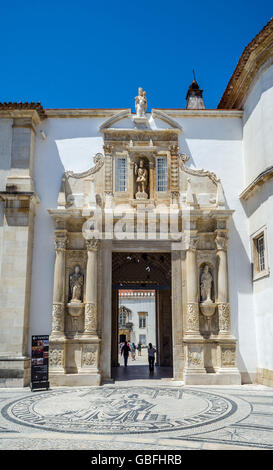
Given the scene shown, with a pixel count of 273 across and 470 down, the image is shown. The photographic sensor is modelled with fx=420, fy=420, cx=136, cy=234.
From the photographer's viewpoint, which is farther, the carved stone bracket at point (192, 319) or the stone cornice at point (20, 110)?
the stone cornice at point (20, 110)

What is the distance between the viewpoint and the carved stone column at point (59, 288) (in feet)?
39.0

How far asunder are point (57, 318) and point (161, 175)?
547cm

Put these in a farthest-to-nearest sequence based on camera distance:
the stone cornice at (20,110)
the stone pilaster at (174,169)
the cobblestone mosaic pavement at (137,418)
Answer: the stone pilaster at (174,169) < the stone cornice at (20,110) < the cobblestone mosaic pavement at (137,418)

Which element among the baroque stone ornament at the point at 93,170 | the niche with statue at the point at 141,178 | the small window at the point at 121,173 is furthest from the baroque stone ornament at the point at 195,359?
the baroque stone ornament at the point at 93,170

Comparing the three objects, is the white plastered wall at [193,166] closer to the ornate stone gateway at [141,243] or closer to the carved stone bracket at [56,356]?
the ornate stone gateway at [141,243]

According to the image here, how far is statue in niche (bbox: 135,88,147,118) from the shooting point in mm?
13586

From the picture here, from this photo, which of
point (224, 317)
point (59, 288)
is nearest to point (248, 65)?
point (224, 317)

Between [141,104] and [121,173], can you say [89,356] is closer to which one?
[121,173]

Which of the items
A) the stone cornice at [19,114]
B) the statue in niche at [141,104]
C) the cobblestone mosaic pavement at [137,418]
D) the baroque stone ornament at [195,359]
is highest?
the statue in niche at [141,104]

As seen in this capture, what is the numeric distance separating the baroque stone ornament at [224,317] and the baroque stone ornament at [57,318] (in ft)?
14.9

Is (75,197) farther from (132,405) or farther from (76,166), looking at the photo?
(132,405)

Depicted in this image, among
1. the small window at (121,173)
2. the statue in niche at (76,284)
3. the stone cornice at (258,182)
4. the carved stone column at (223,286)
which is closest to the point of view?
the stone cornice at (258,182)

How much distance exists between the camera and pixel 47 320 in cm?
1223

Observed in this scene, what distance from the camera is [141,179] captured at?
43.2 ft
